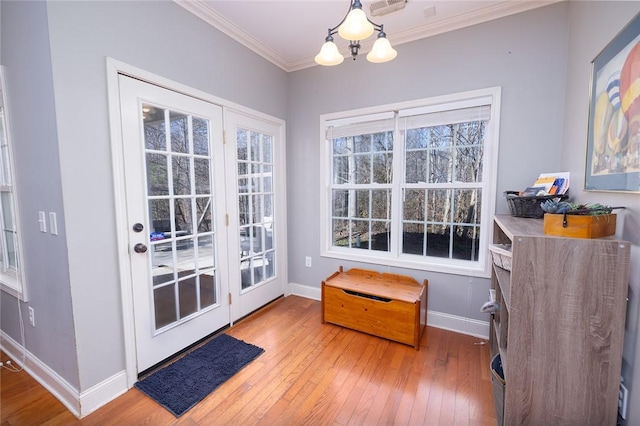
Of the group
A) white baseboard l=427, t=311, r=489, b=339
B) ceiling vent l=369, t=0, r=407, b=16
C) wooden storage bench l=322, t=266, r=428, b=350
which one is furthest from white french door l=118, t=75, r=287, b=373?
white baseboard l=427, t=311, r=489, b=339

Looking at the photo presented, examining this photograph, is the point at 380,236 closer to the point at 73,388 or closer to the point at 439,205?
the point at 439,205

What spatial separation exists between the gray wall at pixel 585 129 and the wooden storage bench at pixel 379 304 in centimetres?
117

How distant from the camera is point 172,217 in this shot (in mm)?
1981

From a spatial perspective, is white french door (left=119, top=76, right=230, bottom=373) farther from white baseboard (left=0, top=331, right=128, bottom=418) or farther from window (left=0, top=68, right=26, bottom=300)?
window (left=0, top=68, right=26, bottom=300)

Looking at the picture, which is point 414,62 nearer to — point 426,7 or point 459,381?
point 426,7

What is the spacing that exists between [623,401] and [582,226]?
739 mm

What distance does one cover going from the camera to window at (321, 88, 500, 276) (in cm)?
227

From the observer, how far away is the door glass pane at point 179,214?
1.87 m

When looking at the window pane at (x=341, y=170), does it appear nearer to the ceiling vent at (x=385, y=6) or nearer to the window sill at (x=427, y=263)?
the window sill at (x=427, y=263)

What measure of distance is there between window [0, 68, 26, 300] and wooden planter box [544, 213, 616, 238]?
10.1 ft

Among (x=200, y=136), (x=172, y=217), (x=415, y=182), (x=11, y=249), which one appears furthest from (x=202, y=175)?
(x=415, y=182)

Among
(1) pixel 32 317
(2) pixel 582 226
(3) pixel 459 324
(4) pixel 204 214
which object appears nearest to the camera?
(2) pixel 582 226

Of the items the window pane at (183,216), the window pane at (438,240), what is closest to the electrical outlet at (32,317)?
the window pane at (183,216)

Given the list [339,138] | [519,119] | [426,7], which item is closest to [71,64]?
→ [339,138]
